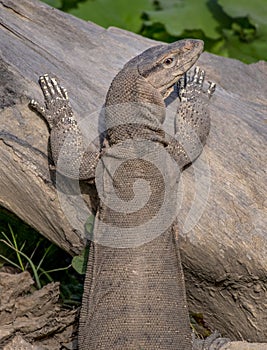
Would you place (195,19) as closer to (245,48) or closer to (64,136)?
(245,48)

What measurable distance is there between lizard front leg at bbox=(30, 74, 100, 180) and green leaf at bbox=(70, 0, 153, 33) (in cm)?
305

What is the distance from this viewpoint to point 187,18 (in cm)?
878

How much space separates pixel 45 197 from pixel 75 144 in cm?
43

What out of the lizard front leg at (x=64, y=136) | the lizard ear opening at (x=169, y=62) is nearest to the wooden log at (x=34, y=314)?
the lizard front leg at (x=64, y=136)

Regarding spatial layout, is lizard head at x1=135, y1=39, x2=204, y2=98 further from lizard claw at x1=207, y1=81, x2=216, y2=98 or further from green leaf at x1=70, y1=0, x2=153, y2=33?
green leaf at x1=70, y1=0, x2=153, y2=33

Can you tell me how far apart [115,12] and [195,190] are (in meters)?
3.72

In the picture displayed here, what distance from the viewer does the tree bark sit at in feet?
18.5

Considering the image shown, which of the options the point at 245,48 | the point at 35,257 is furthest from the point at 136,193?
the point at 245,48

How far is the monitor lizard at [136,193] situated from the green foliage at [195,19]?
297cm

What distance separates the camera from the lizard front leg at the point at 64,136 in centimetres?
560

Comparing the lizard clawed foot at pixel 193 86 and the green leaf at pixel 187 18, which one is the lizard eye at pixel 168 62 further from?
the green leaf at pixel 187 18

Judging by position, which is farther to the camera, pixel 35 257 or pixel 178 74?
pixel 35 257

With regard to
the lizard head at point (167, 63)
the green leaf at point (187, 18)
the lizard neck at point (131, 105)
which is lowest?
the green leaf at point (187, 18)

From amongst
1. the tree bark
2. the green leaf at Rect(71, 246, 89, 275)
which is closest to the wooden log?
the green leaf at Rect(71, 246, 89, 275)
